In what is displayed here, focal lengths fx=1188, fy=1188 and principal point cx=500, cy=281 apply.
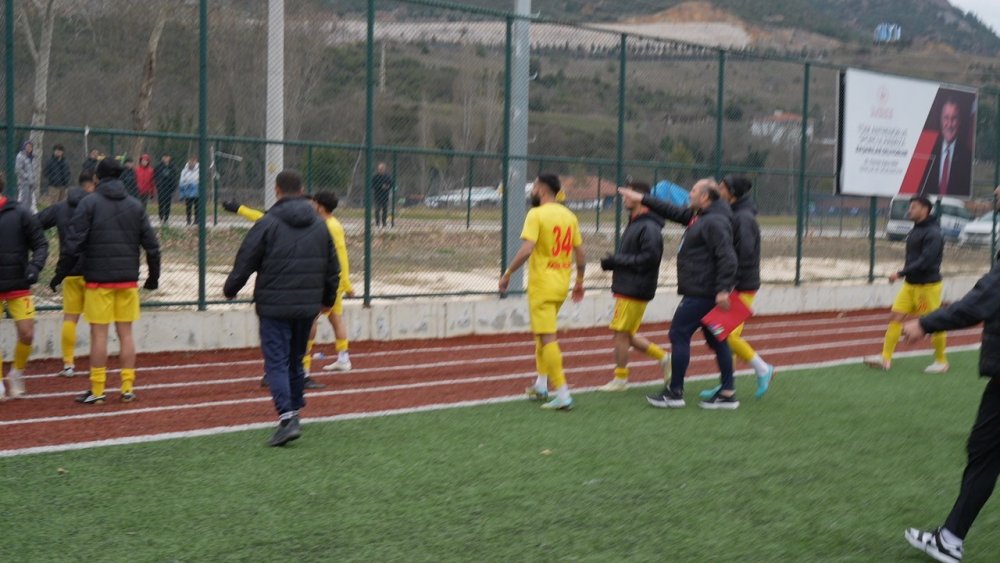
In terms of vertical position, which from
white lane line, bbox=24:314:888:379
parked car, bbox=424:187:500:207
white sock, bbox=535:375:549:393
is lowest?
white lane line, bbox=24:314:888:379

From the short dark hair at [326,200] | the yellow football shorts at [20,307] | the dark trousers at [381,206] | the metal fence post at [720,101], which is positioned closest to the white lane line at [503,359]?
the yellow football shorts at [20,307]

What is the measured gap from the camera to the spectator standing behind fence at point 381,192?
15.0 m

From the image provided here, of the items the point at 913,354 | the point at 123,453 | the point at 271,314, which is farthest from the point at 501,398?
the point at 913,354

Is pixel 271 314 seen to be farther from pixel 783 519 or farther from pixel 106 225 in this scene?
pixel 783 519

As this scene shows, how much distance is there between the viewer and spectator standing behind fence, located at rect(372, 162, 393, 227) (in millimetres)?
15047

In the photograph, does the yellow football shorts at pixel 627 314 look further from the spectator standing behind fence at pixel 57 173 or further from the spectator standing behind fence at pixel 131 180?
the spectator standing behind fence at pixel 57 173

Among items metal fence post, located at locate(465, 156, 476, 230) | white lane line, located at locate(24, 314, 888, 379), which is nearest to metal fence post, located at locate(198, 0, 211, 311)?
white lane line, located at locate(24, 314, 888, 379)

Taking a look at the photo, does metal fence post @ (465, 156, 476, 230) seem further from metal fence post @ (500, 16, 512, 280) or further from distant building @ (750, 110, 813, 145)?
distant building @ (750, 110, 813, 145)

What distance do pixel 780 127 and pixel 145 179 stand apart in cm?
1214

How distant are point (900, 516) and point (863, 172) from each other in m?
15.2

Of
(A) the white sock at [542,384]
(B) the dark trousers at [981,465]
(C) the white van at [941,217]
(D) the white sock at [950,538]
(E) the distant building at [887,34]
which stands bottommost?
(A) the white sock at [542,384]

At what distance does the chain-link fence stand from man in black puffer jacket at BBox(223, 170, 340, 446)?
179 inches

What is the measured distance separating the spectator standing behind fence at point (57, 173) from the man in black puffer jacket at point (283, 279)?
471cm

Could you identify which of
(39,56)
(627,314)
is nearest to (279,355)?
(627,314)
